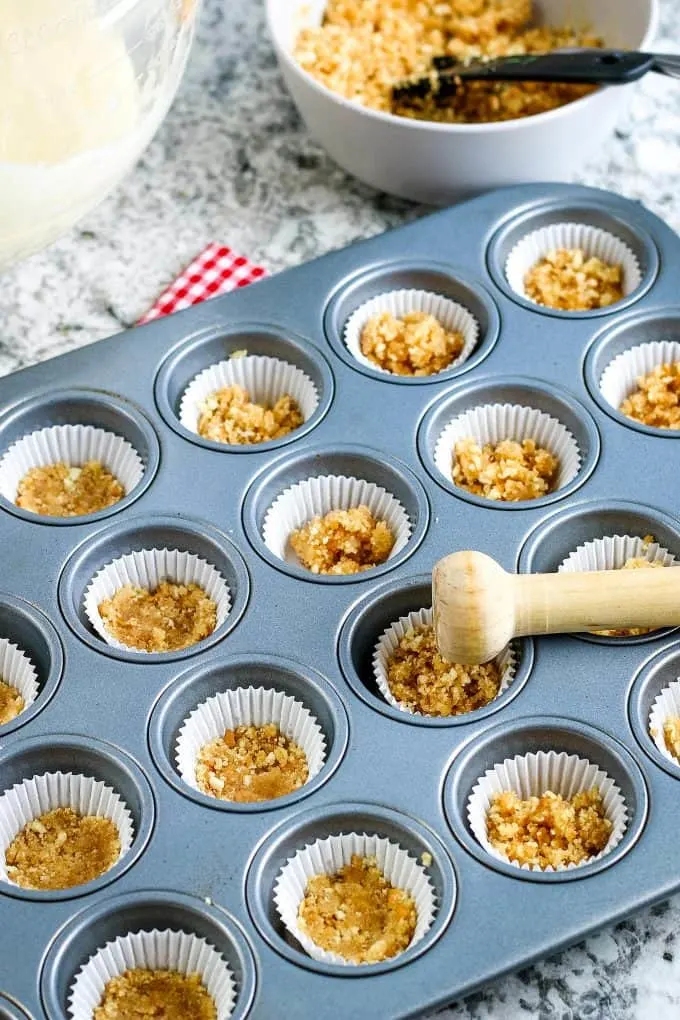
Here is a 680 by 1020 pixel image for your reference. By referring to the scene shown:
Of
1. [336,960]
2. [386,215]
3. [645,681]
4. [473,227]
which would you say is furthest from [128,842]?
[386,215]

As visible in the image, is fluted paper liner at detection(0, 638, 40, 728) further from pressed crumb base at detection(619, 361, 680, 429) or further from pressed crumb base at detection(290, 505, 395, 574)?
pressed crumb base at detection(619, 361, 680, 429)

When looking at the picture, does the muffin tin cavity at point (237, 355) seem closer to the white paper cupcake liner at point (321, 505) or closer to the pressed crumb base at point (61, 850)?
the white paper cupcake liner at point (321, 505)

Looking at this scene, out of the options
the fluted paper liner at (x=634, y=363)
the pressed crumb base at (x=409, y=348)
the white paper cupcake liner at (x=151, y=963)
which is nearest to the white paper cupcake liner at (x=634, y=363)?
the fluted paper liner at (x=634, y=363)

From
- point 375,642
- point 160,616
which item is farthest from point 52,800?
point 375,642

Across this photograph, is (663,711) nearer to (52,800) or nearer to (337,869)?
(337,869)

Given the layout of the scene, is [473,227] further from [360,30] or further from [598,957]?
[598,957]
